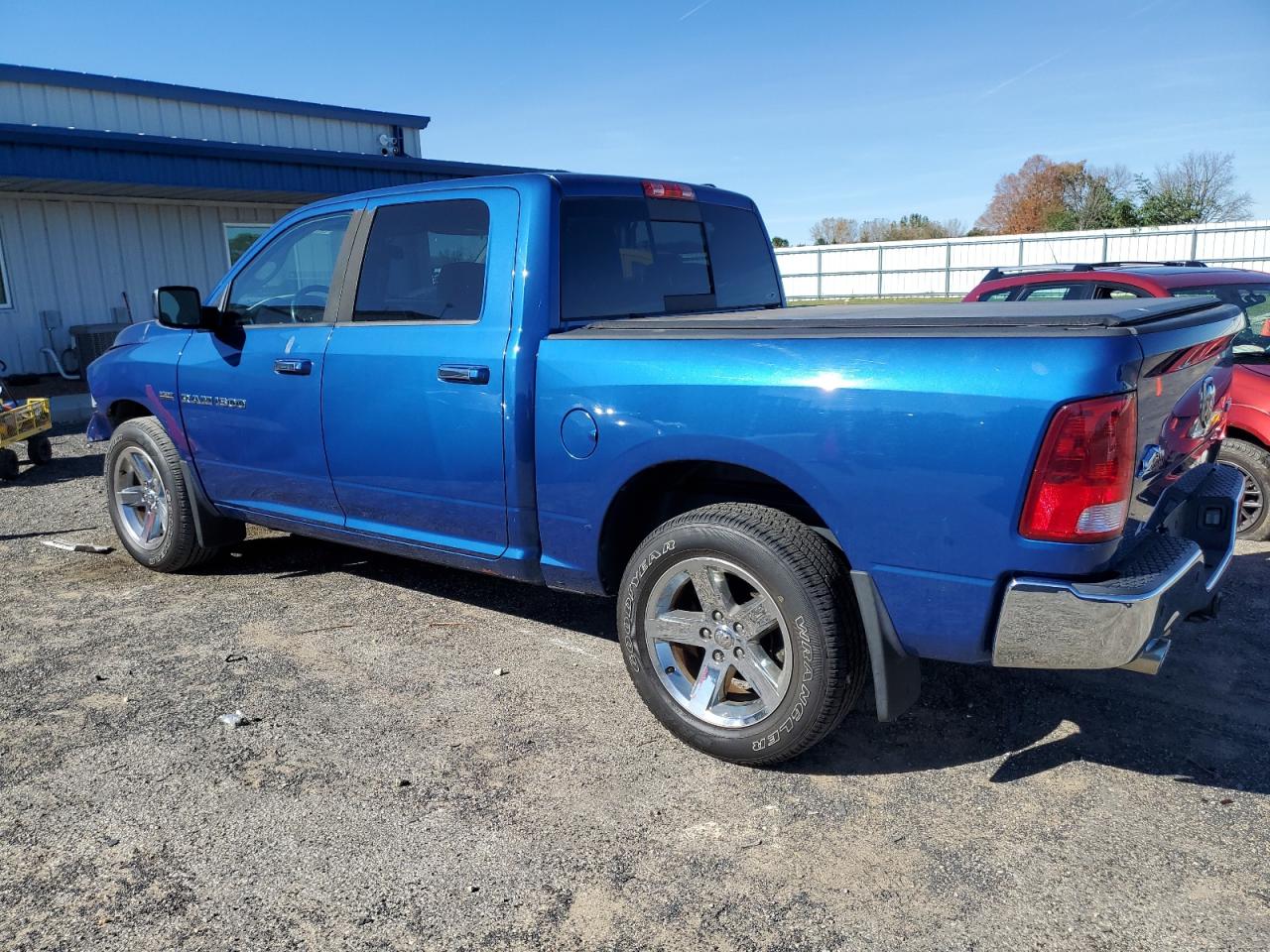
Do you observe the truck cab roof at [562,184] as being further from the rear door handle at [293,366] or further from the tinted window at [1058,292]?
the tinted window at [1058,292]

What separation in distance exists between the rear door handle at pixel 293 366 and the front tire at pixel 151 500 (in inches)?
45.4

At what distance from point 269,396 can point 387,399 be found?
2.84ft

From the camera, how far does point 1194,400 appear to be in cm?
309

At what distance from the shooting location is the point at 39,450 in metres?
8.91

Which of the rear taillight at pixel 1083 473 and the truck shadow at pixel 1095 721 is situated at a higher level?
the rear taillight at pixel 1083 473

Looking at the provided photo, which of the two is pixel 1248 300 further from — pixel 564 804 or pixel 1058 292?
pixel 564 804

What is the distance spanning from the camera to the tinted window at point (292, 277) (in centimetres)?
449

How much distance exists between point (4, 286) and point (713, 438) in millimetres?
13308

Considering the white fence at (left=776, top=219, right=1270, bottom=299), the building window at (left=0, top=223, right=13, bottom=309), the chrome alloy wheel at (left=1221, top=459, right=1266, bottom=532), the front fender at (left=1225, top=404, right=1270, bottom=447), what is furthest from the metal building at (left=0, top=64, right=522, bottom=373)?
the white fence at (left=776, top=219, right=1270, bottom=299)

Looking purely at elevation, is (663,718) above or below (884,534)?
below

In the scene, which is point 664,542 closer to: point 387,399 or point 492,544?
point 492,544

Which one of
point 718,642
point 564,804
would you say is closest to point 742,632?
point 718,642

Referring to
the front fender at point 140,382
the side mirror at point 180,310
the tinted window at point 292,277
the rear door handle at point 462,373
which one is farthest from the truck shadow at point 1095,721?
the front fender at point 140,382

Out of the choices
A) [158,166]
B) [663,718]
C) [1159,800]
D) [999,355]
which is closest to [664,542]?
[663,718]
